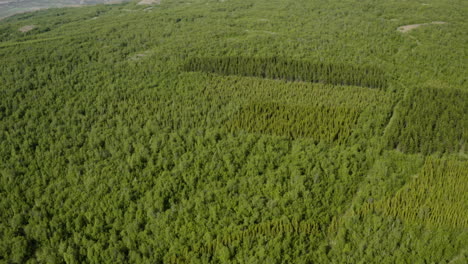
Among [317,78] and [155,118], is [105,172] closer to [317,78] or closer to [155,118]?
[155,118]

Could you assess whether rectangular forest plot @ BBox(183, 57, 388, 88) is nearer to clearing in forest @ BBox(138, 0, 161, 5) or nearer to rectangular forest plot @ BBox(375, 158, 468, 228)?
rectangular forest plot @ BBox(375, 158, 468, 228)

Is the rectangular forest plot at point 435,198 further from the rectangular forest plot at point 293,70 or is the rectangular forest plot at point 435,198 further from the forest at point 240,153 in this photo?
the rectangular forest plot at point 293,70

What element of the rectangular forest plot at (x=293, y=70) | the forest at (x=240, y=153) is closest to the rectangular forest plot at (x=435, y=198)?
the forest at (x=240, y=153)

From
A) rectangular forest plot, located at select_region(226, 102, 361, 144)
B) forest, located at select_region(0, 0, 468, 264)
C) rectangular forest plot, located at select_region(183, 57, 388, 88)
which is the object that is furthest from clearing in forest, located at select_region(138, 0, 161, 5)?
rectangular forest plot, located at select_region(226, 102, 361, 144)

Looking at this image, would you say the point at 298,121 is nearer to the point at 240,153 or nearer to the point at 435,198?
the point at 240,153

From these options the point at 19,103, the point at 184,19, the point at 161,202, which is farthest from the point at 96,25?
the point at 161,202

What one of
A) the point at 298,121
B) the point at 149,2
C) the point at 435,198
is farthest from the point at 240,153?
the point at 149,2
